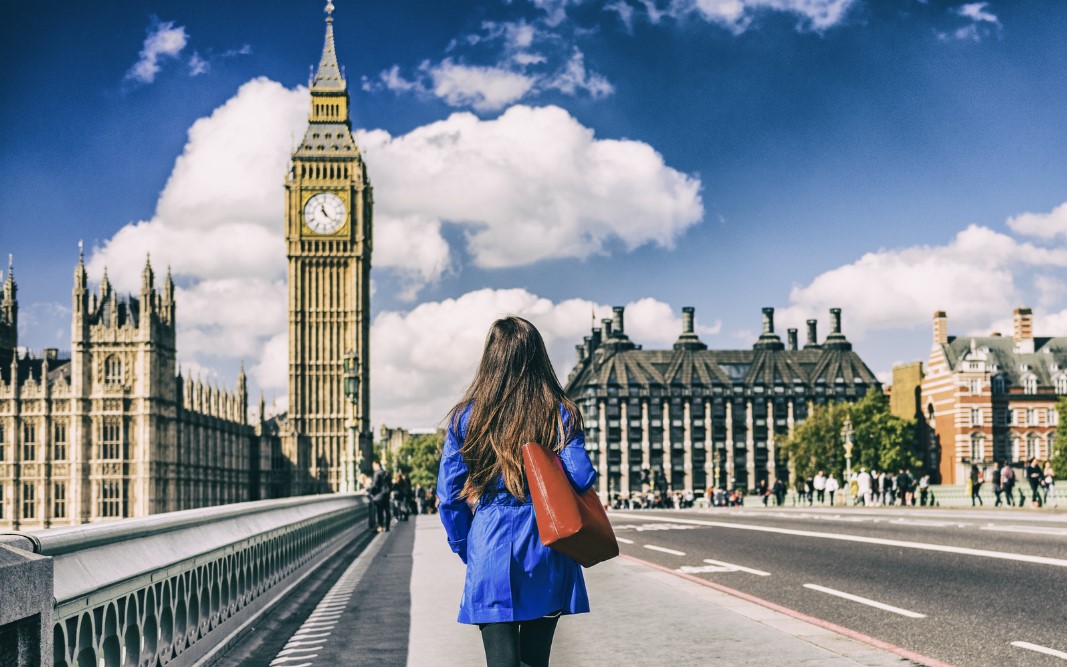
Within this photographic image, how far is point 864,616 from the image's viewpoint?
10773 millimetres

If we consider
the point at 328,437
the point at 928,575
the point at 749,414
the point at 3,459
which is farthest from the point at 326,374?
the point at 928,575

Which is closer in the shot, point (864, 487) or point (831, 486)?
point (864, 487)

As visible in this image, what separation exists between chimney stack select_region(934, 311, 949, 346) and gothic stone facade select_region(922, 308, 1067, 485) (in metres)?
0.02

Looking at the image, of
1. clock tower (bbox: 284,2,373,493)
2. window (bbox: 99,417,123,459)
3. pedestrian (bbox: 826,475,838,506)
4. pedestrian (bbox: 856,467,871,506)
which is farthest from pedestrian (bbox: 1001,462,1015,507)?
clock tower (bbox: 284,2,373,493)

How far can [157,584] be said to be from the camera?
6473 millimetres

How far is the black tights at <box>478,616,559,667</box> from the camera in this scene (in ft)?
14.7

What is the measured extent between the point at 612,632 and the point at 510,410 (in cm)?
587

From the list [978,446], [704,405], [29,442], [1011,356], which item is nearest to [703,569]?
[978,446]

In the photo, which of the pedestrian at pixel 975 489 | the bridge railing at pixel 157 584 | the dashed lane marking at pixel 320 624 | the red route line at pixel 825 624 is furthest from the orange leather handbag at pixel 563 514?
the pedestrian at pixel 975 489

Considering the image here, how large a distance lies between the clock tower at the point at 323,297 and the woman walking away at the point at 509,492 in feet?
369

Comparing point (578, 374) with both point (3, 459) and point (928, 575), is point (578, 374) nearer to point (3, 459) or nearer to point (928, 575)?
point (3, 459)

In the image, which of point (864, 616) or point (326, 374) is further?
point (326, 374)

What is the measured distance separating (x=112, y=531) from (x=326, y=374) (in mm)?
114440

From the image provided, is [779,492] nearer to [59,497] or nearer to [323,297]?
[59,497]
